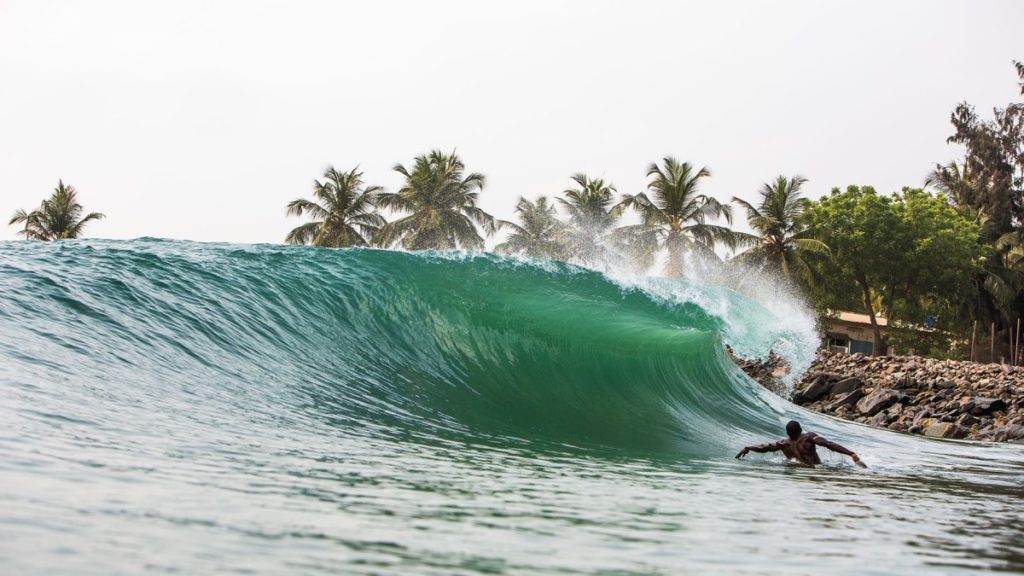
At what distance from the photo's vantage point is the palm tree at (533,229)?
A: 157ft

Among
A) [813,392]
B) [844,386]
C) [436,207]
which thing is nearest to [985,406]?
[844,386]

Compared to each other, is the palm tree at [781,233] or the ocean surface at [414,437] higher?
the palm tree at [781,233]

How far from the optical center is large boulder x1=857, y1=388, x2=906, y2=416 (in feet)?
69.8

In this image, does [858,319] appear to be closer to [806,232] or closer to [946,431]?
[806,232]

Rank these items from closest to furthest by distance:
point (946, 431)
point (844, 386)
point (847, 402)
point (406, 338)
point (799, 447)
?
point (799, 447) → point (406, 338) → point (946, 431) → point (847, 402) → point (844, 386)

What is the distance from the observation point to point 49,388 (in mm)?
6305

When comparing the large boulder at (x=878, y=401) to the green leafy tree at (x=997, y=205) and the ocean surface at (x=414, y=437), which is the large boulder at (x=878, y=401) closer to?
the ocean surface at (x=414, y=437)

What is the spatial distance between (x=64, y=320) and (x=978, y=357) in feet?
151

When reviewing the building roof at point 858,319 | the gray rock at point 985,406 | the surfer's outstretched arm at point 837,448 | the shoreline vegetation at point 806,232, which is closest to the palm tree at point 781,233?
the shoreline vegetation at point 806,232

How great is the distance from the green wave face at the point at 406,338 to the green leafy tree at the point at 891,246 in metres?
23.1

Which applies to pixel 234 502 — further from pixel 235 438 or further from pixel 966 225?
pixel 966 225

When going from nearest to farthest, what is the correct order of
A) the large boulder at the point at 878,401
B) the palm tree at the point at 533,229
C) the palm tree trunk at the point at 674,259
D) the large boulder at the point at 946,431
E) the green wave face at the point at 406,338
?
the green wave face at the point at 406,338 → the large boulder at the point at 946,431 → the large boulder at the point at 878,401 → the palm tree trunk at the point at 674,259 → the palm tree at the point at 533,229

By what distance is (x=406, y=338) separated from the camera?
12688mm

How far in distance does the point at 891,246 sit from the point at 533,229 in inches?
730
